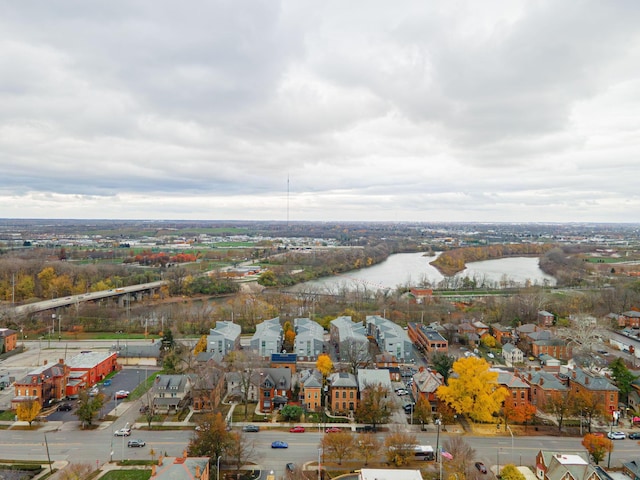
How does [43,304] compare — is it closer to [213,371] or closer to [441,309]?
[213,371]

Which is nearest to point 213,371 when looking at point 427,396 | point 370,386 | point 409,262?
point 370,386

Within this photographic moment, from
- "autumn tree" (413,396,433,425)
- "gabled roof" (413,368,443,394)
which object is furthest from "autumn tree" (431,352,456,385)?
"autumn tree" (413,396,433,425)

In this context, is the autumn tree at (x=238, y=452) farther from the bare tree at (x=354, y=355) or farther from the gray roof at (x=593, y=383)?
the gray roof at (x=593, y=383)

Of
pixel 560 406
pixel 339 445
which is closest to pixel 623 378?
pixel 560 406

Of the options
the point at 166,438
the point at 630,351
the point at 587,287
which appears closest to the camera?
the point at 166,438

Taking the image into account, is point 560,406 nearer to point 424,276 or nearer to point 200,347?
point 200,347

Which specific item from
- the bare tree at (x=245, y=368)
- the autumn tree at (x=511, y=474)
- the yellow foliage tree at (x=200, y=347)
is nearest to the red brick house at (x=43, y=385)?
the yellow foliage tree at (x=200, y=347)
